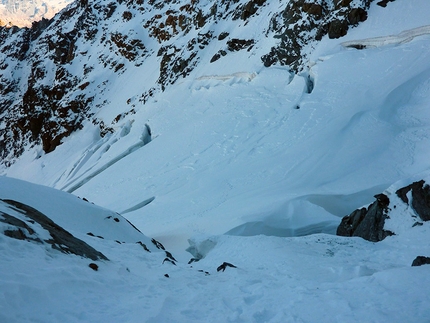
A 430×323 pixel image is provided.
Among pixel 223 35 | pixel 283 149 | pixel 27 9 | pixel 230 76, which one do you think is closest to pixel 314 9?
pixel 230 76

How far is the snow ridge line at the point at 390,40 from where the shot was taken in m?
17.4

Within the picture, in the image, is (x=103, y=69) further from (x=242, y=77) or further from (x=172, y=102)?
(x=242, y=77)

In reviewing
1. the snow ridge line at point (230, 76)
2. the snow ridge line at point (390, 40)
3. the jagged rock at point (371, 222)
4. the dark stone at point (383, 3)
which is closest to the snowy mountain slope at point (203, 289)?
the jagged rock at point (371, 222)

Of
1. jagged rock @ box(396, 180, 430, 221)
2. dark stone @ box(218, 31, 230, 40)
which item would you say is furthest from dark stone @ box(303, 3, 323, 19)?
jagged rock @ box(396, 180, 430, 221)

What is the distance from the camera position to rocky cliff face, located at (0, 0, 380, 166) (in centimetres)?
2245

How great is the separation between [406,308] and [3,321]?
3648 mm

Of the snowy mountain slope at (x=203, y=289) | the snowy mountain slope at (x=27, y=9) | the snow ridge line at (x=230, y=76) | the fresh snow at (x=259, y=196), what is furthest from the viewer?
the snowy mountain slope at (x=27, y=9)

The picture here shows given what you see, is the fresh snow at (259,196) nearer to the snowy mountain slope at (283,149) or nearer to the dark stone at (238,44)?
the snowy mountain slope at (283,149)

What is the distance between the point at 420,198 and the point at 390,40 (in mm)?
13779

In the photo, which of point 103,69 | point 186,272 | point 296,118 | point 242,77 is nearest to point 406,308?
point 186,272

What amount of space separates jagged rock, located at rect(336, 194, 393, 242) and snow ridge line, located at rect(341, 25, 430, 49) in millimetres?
12969

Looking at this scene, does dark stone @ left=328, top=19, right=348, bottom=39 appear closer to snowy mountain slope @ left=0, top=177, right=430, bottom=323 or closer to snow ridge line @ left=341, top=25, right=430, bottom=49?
snow ridge line @ left=341, top=25, right=430, bottom=49

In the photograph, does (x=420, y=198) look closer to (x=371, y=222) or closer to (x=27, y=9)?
(x=371, y=222)

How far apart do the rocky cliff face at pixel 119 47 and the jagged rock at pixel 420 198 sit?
1478 centimetres
